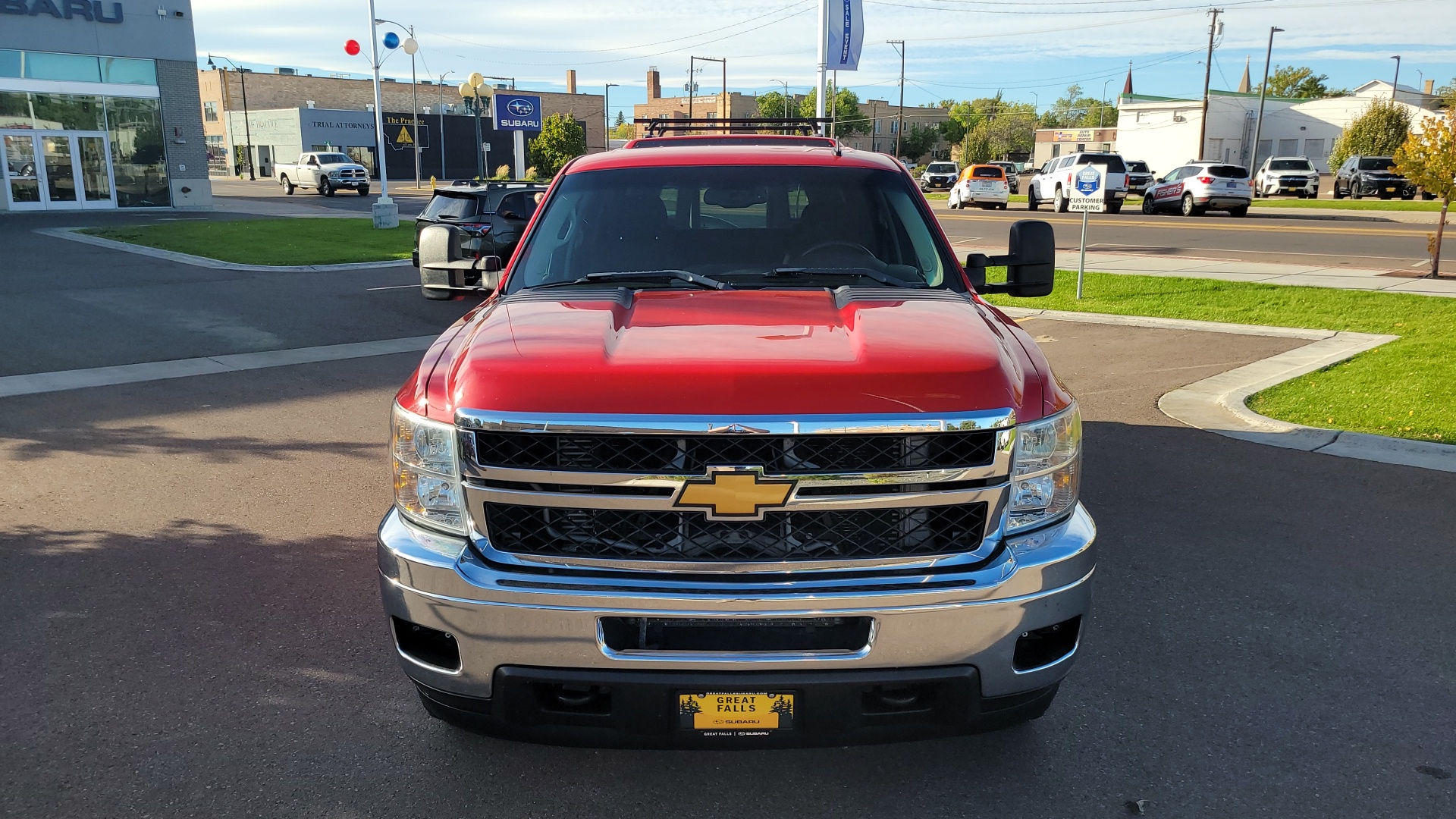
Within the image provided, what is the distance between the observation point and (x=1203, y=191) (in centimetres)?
3366

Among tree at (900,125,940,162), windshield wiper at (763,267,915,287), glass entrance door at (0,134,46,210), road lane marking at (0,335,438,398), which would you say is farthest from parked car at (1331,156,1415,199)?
tree at (900,125,940,162)

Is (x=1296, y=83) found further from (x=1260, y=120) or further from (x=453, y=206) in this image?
(x=453, y=206)

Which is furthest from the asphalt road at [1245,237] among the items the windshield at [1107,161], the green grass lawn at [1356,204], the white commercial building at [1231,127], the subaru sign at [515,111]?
the white commercial building at [1231,127]

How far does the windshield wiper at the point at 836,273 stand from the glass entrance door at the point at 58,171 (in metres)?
38.3

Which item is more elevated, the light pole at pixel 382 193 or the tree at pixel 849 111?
the tree at pixel 849 111

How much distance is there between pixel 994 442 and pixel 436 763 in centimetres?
206

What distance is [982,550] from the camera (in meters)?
2.91

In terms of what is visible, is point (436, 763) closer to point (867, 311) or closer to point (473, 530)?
point (473, 530)

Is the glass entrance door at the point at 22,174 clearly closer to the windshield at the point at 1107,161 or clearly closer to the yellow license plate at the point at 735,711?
the windshield at the point at 1107,161

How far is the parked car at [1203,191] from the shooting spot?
1312 inches

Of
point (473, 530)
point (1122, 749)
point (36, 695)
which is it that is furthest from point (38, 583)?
point (1122, 749)

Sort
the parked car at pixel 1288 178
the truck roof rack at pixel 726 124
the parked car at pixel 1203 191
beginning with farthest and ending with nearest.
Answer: the parked car at pixel 1288 178 → the parked car at pixel 1203 191 → the truck roof rack at pixel 726 124

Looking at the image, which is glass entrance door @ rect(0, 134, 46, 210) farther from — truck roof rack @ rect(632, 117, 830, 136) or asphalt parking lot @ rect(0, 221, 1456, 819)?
truck roof rack @ rect(632, 117, 830, 136)

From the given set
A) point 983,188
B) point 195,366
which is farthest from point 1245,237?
point 195,366
